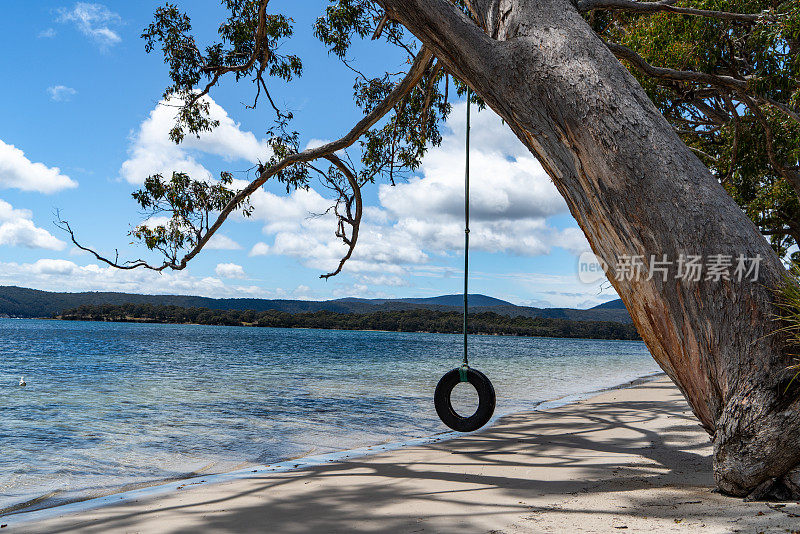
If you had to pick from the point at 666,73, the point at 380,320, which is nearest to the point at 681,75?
the point at 666,73

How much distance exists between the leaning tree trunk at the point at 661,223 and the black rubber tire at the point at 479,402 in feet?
5.79

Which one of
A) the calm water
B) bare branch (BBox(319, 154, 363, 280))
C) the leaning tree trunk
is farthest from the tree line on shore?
the leaning tree trunk

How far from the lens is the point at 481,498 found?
12.5 feet

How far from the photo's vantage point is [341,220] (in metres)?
7.29

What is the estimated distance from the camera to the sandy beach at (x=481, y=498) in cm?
308

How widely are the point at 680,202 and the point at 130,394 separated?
12579 millimetres

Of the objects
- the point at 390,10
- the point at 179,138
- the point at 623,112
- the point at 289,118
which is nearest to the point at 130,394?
the point at 179,138

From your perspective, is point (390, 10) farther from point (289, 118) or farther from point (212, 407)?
point (212, 407)

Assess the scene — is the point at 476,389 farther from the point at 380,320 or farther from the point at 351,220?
the point at 380,320

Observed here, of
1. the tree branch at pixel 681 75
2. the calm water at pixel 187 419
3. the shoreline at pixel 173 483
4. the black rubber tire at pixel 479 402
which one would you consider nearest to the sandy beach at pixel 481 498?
the shoreline at pixel 173 483

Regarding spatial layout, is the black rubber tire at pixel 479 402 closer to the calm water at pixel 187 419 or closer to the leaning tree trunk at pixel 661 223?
the leaning tree trunk at pixel 661 223

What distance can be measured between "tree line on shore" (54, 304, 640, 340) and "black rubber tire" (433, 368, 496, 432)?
6482 centimetres

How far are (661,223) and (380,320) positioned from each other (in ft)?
231

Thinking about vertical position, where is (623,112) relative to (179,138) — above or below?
below
